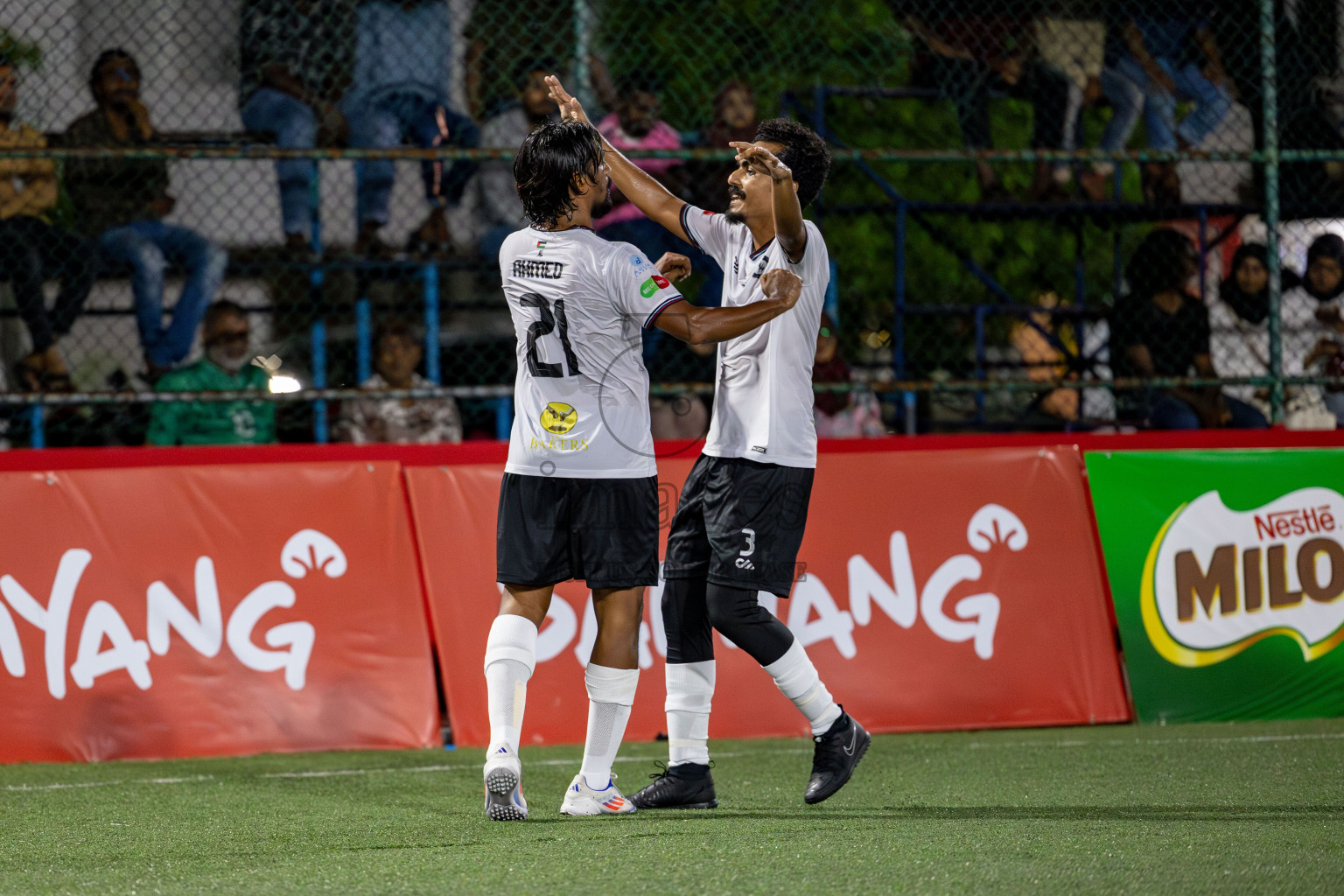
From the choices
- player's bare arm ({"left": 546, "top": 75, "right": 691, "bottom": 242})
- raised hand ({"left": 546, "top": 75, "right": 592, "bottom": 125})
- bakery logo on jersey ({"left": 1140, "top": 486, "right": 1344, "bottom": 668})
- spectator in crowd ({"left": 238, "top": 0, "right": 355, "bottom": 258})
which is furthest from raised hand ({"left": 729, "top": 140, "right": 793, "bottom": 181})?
spectator in crowd ({"left": 238, "top": 0, "right": 355, "bottom": 258})

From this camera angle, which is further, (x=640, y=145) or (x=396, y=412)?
(x=640, y=145)

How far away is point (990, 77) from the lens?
868 cm

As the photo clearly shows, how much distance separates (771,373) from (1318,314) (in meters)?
5.10

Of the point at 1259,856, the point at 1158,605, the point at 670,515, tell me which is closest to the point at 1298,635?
the point at 1158,605

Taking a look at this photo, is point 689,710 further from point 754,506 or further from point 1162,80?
point 1162,80

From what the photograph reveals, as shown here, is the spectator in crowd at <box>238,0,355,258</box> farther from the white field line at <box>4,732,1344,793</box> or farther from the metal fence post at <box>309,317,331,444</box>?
the white field line at <box>4,732,1344,793</box>

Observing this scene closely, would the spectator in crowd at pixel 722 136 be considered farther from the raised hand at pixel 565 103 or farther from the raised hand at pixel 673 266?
the raised hand at pixel 673 266

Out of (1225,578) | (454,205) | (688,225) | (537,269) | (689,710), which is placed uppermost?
(454,205)

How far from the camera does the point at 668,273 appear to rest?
4430 mm

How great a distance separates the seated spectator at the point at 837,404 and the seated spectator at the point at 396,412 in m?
1.89

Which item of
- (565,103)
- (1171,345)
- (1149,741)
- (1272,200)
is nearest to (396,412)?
(565,103)

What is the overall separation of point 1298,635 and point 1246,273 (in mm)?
2398

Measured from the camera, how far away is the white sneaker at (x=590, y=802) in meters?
4.18

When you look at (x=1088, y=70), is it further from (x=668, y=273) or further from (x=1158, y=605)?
(x=668, y=273)
